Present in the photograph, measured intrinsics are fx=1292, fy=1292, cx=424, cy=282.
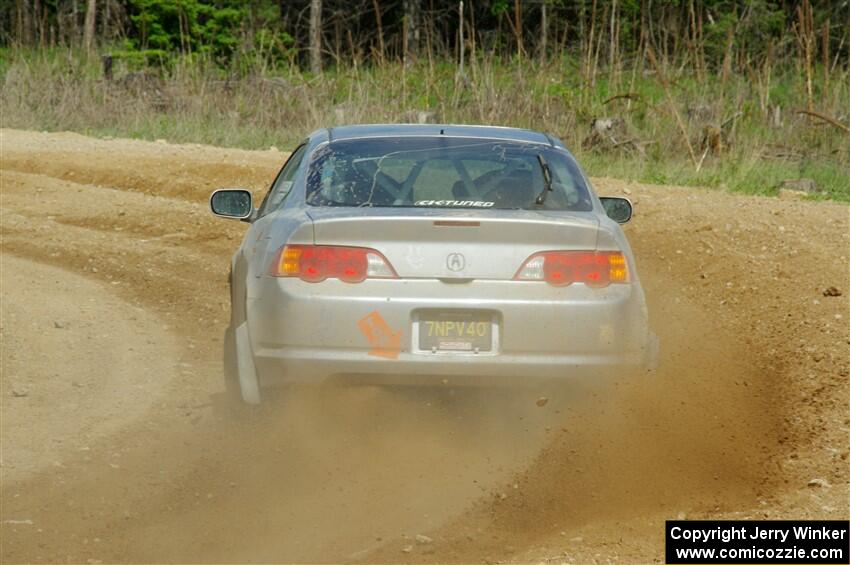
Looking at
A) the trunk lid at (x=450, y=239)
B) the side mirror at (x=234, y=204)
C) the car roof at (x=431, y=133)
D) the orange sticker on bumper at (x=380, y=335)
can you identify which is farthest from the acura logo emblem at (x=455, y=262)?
the side mirror at (x=234, y=204)

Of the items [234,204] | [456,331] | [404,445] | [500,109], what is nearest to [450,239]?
[456,331]

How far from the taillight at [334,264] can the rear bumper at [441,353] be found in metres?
0.03

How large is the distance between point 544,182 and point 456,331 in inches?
44.6

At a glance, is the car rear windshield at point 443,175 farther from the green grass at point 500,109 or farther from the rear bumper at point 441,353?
the green grass at point 500,109

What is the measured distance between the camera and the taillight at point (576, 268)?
5266 millimetres

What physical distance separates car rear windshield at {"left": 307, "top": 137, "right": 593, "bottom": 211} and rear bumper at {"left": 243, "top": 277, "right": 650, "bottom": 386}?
55cm

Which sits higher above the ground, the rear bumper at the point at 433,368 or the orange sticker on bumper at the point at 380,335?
the orange sticker on bumper at the point at 380,335

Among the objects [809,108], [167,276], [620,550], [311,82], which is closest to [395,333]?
[620,550]

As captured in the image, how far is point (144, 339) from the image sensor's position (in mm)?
8555

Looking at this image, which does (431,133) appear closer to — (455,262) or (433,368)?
(455,262)

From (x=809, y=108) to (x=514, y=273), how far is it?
39.7ft

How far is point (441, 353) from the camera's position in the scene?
5172 millimetres

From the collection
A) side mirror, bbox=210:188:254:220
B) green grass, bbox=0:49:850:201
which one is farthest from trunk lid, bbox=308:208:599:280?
green grass, bbox=0:49:850:201

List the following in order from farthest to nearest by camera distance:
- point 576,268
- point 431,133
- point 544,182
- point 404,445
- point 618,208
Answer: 1. point 618,208
2. point 431,133
3. point 544,182
4. point 404,445
5. point 576,268
